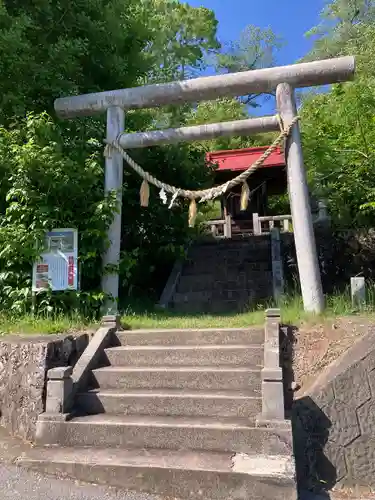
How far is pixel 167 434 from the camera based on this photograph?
3.97 metres

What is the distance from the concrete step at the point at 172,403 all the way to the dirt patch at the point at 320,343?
690 mm

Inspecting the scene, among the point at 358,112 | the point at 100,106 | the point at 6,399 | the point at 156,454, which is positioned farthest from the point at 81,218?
the point at 358,112

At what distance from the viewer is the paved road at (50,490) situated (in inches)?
133

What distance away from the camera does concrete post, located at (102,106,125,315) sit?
700cm

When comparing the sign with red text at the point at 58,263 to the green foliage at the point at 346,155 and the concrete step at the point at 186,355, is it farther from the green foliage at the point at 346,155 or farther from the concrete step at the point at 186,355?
the green foliage at the point at 346,155

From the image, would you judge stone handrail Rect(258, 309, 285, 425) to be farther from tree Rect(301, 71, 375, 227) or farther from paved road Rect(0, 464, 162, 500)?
tree Rect(301, 71, 375, 227)

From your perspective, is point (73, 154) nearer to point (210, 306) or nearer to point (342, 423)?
point (210, 306)

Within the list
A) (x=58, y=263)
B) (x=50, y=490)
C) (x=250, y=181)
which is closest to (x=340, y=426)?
(x=50, y=490)

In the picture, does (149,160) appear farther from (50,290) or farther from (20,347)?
(20,347)

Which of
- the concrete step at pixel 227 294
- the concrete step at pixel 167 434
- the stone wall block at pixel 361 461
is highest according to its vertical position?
the concrete step at pixel 227 294

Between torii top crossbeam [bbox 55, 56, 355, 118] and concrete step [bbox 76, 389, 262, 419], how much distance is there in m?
5.04

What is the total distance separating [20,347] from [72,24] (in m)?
6.37

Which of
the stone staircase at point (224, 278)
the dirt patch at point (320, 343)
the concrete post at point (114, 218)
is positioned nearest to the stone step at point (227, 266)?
the stone staircase at point (224, 278)

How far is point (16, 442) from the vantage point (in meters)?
4.41
